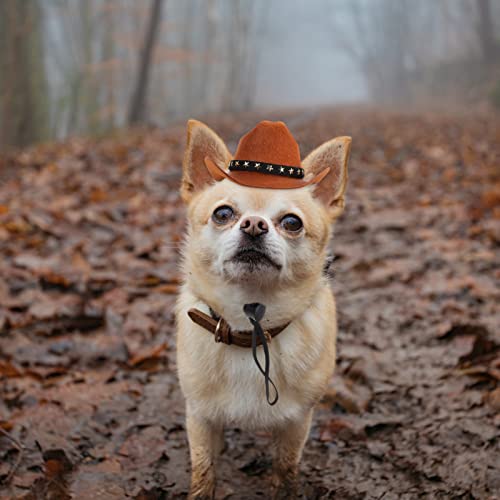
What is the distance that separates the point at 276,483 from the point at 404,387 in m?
1.09

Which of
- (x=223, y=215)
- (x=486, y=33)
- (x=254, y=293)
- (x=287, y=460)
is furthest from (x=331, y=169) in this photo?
(x=486, y=33)

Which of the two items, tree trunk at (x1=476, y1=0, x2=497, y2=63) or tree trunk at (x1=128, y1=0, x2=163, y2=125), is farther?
tree trunk at (x1=476, y1=0, x2=497, y2=63)

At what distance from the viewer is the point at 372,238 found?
5500mm

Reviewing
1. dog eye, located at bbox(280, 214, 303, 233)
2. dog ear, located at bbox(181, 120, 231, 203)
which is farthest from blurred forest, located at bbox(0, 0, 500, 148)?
dog eye, located at bbox(280, 214, 303, 233)

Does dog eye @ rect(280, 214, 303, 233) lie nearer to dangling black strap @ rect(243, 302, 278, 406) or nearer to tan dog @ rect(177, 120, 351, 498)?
tan dog @ rect(177, 120, 351, 498)

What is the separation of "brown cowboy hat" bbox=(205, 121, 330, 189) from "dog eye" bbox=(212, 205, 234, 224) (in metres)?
0.12

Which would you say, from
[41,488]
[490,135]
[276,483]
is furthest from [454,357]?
[490,135]

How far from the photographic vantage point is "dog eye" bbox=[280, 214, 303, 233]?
2.07 metres

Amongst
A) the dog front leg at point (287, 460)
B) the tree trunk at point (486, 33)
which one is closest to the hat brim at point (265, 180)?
the dog front leg at point (287, 460)

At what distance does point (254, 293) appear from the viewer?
6.86 feet

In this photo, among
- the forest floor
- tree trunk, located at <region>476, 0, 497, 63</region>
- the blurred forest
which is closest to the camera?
the forest floor

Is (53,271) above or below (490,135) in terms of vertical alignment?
below

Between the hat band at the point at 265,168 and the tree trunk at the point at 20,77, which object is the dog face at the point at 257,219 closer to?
the hat band at the point at 265,168

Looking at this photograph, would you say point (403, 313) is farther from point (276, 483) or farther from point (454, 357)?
point (276, 483)
